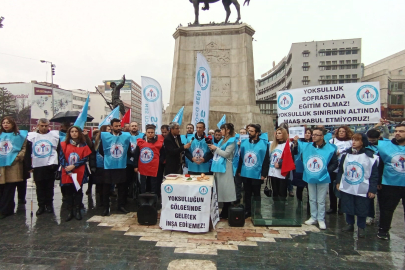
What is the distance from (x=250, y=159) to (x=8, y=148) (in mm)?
5143

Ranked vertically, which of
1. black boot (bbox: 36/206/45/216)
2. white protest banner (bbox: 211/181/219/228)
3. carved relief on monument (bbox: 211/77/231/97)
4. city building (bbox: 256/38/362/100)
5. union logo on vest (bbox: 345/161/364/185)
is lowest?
black boot (bbox: 36/206/45/216)

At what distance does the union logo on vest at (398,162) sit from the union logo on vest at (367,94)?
252cm

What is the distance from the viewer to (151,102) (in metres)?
7.74

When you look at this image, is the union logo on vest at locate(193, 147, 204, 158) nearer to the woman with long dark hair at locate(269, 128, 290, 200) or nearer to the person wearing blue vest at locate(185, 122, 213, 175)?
the person wearing blue vest at locate(185, 122, 213, 175)

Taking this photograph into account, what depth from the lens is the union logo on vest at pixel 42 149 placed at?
5.85 m

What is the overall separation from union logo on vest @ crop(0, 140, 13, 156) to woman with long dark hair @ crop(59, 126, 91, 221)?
3.80 feet

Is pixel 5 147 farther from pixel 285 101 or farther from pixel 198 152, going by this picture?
pixel 285 101

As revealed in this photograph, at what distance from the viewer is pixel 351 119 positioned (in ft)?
23.4

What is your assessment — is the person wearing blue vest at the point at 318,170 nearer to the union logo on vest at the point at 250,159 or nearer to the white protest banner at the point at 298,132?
the union logo on vest at the point at 250,159

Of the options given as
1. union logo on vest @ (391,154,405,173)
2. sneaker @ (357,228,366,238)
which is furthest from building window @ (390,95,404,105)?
sneaker @ (357,228,366,238)

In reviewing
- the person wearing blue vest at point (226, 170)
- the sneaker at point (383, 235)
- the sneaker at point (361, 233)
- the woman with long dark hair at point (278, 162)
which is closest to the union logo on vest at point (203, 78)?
the person wearing blue vest at point (226, 170)

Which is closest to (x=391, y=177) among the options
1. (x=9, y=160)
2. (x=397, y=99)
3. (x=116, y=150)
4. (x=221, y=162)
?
(x=221, y=162)

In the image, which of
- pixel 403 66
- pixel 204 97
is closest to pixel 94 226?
pixel 204 97

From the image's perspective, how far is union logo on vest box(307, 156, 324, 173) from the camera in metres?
5.31
